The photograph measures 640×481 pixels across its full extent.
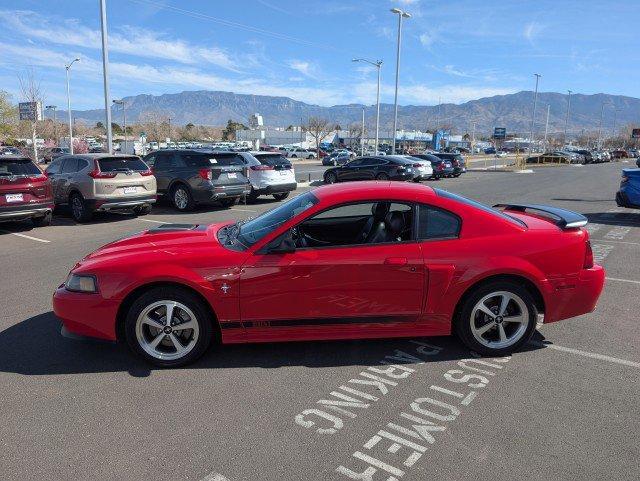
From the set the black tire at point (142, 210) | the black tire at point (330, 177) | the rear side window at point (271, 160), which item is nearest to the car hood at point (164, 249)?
the black tire at point (142, 210)

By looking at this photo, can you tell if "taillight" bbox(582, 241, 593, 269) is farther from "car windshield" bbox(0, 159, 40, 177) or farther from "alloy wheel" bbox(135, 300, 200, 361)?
"car windshield" bbox(0, 159, 40, 177)

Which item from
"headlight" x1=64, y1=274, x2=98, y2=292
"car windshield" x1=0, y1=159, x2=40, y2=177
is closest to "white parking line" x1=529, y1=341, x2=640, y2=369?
"headlight" x1=64, y1=274, x2=98, y2=292

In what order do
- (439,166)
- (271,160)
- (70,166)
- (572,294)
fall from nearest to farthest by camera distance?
(572,294), (70,166), (271,160), (439,166)

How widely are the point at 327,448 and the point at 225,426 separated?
711 mm

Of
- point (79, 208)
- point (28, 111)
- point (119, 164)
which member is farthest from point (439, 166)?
point (28, 111)

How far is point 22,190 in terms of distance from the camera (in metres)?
10.2

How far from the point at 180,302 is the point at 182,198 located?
33.5ft

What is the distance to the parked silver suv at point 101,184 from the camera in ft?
37.9

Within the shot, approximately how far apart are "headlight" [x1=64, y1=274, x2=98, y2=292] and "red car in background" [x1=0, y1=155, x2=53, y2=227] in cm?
713

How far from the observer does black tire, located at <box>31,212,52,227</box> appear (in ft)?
37.3

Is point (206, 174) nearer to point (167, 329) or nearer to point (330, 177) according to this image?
point (167, 329)

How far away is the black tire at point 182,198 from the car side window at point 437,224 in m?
10.3

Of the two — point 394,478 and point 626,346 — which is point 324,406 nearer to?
point 394,478

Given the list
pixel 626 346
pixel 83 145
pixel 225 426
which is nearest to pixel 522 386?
pixel 626 346
